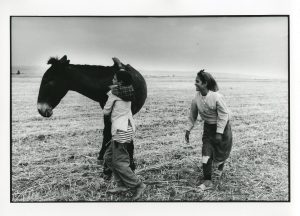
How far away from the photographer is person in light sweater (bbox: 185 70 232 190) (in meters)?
3.33

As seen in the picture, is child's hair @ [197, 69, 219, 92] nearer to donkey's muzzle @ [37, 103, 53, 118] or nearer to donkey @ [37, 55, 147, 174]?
donkey @ [37, 55, 147, 174]

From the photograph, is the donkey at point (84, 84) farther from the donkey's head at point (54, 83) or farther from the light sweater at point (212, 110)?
the light sweater at point (212, 110)

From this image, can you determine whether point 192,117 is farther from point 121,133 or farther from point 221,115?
point 121,133

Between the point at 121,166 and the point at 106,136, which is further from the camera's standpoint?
the point at 106,136

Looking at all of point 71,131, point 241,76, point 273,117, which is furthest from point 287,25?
point 71,131

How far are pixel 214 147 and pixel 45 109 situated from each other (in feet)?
5.41

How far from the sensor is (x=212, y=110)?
334 cm

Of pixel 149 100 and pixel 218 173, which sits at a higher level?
pixel 149 100

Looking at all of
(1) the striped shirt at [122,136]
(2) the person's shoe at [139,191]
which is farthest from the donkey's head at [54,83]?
(2) the person's shoe at [139,191]

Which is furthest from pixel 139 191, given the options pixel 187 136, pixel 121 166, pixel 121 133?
pixel 187 136

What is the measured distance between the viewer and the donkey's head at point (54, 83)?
3.38 m
